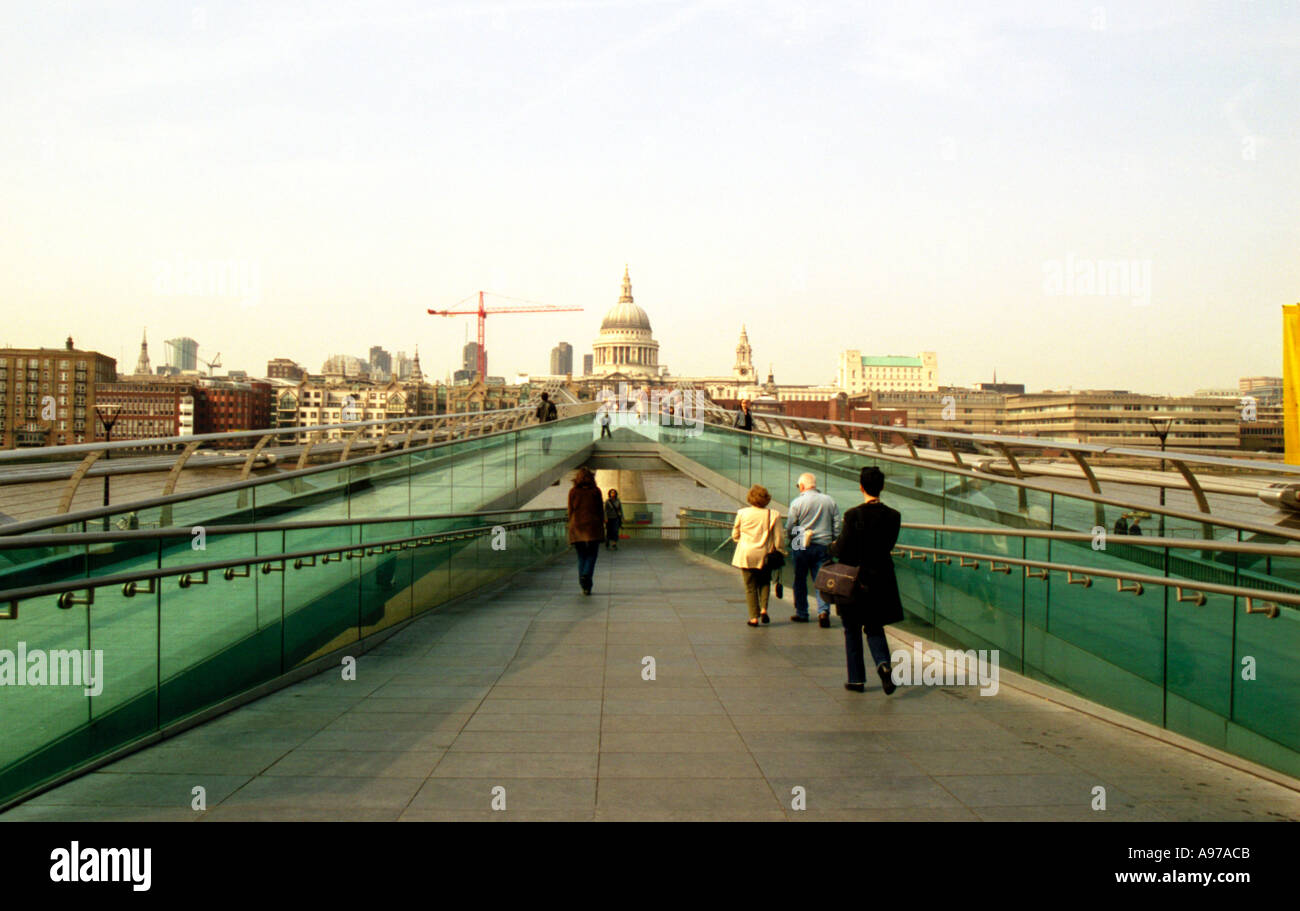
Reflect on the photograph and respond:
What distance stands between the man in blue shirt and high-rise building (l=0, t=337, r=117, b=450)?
102619mm

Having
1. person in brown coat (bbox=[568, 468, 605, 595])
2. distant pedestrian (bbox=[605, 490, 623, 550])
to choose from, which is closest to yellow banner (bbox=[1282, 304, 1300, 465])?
distant pedestrian (bbox=[605, 490, 623, 550])

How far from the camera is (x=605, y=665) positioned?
27.9 ft

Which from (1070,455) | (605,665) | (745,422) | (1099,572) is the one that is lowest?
(605,665)

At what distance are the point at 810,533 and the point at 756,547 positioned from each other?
2.03 feet

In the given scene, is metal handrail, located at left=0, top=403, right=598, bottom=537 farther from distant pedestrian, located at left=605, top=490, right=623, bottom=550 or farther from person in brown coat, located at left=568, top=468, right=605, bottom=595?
distant pedestrian, located at left=605, top=490, right=623, bottom=550

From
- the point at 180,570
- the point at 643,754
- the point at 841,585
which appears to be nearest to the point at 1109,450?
the point at 841,585

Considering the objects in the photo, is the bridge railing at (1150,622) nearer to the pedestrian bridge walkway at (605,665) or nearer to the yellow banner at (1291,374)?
the pedestrian bridge walkway at (605,665)

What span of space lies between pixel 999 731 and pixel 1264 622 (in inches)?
63.5

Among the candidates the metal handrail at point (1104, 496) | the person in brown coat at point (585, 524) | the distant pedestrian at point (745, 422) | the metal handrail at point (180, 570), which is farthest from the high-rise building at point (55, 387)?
the metal handrail at point (1104, 496)

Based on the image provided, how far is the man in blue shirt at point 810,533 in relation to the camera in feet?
35.7

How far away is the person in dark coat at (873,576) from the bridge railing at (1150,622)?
1090 millimetres

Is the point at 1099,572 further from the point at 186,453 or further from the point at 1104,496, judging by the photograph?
the point at 186,453
